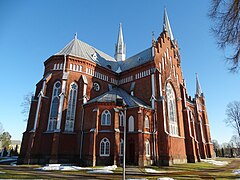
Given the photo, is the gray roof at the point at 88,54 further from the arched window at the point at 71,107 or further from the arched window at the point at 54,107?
the arched window at the point at 54,107

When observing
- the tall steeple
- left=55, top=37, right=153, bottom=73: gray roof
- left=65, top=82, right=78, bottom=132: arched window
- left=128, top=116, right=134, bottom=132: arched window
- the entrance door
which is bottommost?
the entrance door

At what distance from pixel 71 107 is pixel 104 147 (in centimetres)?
813

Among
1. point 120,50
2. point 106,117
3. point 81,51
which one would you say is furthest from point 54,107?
point 120,50

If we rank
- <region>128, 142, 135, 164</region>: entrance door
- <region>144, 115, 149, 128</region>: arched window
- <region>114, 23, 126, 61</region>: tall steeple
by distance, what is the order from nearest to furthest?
<region>128, 142, 135, 164</region>: entrance door < <region>144, 115, 149, 128</region>: arched window < <region>114, 23, 126, 61</region>: tall steeple

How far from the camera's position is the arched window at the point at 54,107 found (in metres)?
24.1

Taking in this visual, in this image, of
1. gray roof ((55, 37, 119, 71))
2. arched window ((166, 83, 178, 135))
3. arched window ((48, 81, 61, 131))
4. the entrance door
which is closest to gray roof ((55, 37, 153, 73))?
gray roof ((55, 37, 119, 71))

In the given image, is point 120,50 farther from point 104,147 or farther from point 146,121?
point 104,147

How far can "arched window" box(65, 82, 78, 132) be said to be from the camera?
2464 centimetres

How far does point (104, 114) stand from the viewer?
2258 centimetres

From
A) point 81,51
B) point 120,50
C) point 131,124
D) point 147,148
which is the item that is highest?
point 120,50

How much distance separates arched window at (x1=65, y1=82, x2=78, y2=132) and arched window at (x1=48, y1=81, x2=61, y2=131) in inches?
66.2

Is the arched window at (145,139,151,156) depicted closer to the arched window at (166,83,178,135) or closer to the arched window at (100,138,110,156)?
the arched window at (100,138,110,156)

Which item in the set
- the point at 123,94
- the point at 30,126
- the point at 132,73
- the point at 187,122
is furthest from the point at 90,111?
the point at 187,122

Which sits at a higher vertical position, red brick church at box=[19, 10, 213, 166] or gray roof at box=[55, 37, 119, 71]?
gray roof at box=[55, 37, 119, 71]
